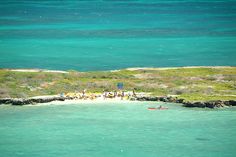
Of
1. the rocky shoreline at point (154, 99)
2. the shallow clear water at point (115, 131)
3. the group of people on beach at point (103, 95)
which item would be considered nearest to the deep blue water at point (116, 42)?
the group of people on beach at point (103, 95)

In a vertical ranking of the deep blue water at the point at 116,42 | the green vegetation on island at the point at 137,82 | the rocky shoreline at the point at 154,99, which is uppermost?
the deep blue water at the point at 116,42

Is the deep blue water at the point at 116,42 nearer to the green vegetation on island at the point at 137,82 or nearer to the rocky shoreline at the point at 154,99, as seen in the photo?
the green vegetation on island at the point at 137,82

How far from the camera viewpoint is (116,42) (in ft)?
508

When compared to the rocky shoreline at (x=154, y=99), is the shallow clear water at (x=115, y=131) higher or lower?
lower

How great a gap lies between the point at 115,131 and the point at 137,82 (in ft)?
73.7

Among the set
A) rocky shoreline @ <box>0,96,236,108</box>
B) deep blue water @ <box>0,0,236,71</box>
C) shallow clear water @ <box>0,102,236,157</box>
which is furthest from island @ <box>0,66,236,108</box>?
deep blue water @ <box>0,0,236,71</box>

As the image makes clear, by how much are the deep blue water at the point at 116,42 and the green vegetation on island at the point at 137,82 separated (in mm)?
24914

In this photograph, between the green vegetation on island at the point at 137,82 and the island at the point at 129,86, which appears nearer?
the island at the point at 129,86

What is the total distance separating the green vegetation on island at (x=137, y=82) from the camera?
8875 cm

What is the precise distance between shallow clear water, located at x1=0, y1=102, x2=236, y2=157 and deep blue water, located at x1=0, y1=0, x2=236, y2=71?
138 feet

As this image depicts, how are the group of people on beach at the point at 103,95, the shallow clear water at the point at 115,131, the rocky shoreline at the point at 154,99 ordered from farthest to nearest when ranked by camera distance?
1. the group of people on beach at the point at 103,95
2. the rocky shoreline at the point at 154,99
3. the shallow clear water at the point at 115,131

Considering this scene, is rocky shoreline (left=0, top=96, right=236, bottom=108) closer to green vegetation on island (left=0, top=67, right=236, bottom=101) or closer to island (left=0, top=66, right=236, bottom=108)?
island (left=0, top=66, right=236, bottom=108)

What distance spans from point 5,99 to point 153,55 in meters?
57.7

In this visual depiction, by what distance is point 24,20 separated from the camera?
7761 inches
